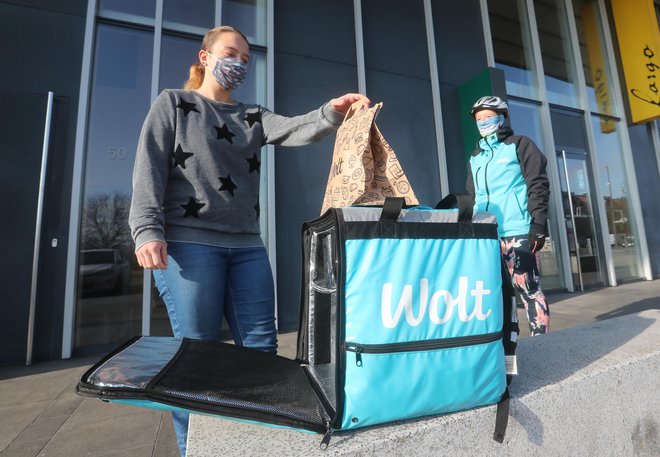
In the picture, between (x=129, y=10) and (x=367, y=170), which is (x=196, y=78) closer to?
(x=367, y=170)

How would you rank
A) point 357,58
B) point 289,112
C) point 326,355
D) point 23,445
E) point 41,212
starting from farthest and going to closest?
point 357,58
point 289,112
point 41,212
point 23,445
point 326,355

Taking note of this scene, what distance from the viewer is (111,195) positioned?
353cm

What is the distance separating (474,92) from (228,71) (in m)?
4.51

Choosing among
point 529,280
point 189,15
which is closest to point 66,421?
point 529,280

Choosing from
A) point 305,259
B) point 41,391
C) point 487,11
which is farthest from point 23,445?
point 487,11

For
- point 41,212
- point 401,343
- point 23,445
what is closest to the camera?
point 401,343

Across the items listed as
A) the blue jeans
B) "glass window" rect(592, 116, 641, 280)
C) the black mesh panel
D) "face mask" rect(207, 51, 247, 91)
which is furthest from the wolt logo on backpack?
"glass window" rect(592, 116, 641, 280)

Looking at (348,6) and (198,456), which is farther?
(348,6)

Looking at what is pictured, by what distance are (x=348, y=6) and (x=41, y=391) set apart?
5.42m

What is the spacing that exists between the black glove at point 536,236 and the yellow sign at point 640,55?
6845 millimetres

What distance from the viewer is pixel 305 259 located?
115cm

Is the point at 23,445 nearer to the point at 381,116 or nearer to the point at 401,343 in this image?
the point at 401,343

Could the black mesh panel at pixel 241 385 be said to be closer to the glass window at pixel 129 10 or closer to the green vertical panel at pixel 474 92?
the glass window at pixel 129 10

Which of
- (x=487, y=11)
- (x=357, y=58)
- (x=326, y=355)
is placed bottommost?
(x=326, y=355)
